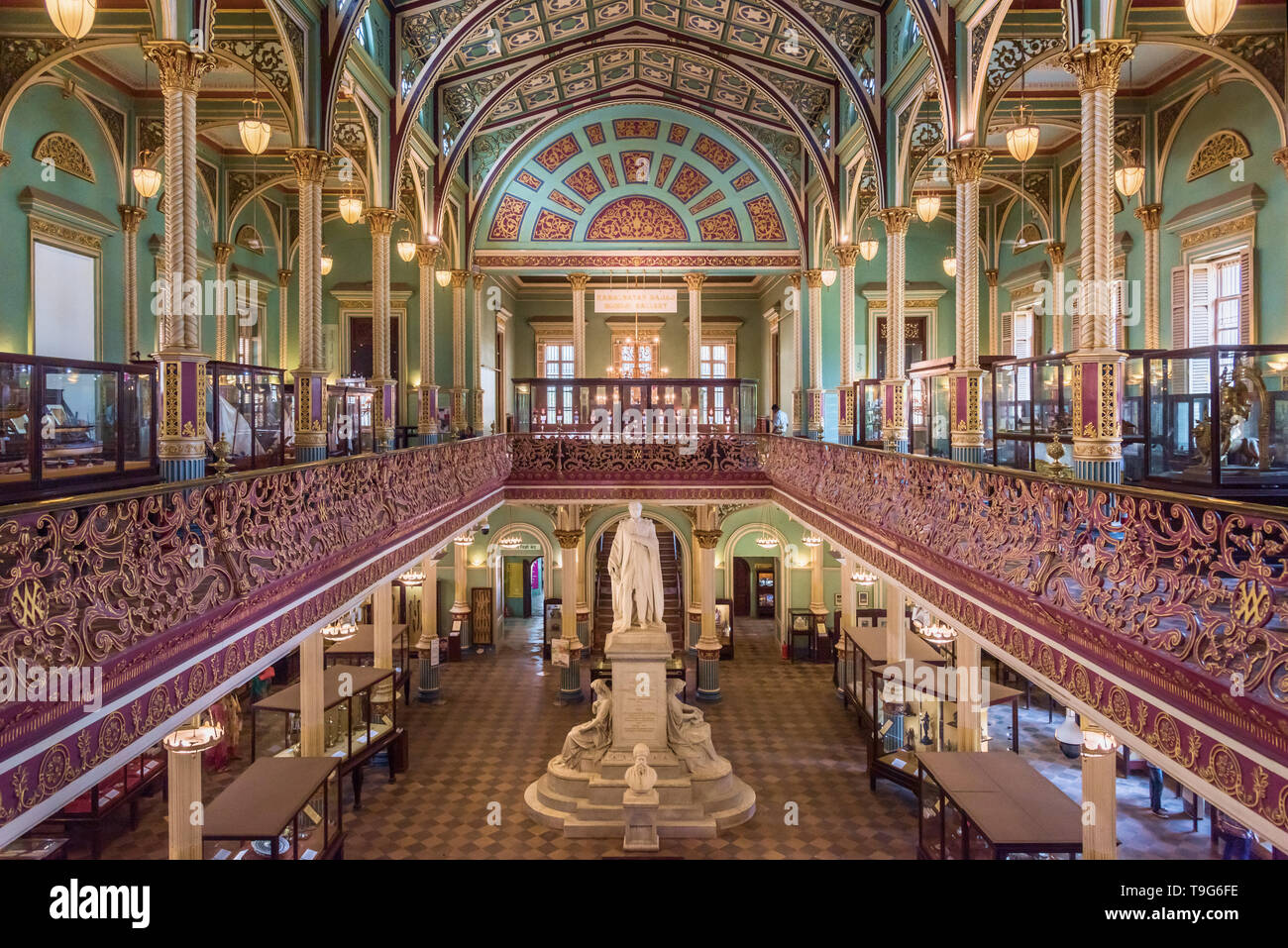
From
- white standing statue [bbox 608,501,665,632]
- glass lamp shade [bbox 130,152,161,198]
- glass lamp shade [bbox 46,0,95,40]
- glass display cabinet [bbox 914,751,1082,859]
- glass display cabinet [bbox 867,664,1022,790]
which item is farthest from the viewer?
white standing statue [bbox 608,501,665,632]

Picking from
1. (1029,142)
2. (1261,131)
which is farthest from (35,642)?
(1261,131)

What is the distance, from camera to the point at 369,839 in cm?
1279

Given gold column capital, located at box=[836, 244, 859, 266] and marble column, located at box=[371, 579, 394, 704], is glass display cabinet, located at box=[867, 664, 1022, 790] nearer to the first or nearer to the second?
gold column capital, located at box=[836, 244, 859, 266]

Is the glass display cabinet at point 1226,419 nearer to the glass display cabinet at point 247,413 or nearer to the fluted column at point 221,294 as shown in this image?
the glass display cabinet at point 247,413

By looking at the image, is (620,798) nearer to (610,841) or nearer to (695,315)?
(610,841)

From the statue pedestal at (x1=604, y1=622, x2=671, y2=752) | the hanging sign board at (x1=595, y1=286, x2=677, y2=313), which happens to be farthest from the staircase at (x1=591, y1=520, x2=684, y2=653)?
the statue pedestal at (x1=604, y1=622, x2=671, y2=752)

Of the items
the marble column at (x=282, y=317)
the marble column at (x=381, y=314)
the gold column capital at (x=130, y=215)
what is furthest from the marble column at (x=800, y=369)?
the gold column capital at (x=130, y=215)

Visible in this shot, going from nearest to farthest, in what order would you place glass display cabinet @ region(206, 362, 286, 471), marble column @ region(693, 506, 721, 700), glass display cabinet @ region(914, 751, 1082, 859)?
glass display cabinet @ region(914, 751, 1082, 859), glass display cabinet @ region(206, 362, 286, 471), marble column @ region(693, 506, 721, 700)

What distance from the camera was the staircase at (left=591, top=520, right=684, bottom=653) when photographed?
24.6 metres

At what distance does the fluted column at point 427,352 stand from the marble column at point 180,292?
897cm

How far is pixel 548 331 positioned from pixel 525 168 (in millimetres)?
7698

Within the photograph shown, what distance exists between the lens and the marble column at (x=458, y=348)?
21.7 meters

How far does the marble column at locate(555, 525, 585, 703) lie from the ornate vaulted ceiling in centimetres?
700

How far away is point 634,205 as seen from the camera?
75.0 ft
